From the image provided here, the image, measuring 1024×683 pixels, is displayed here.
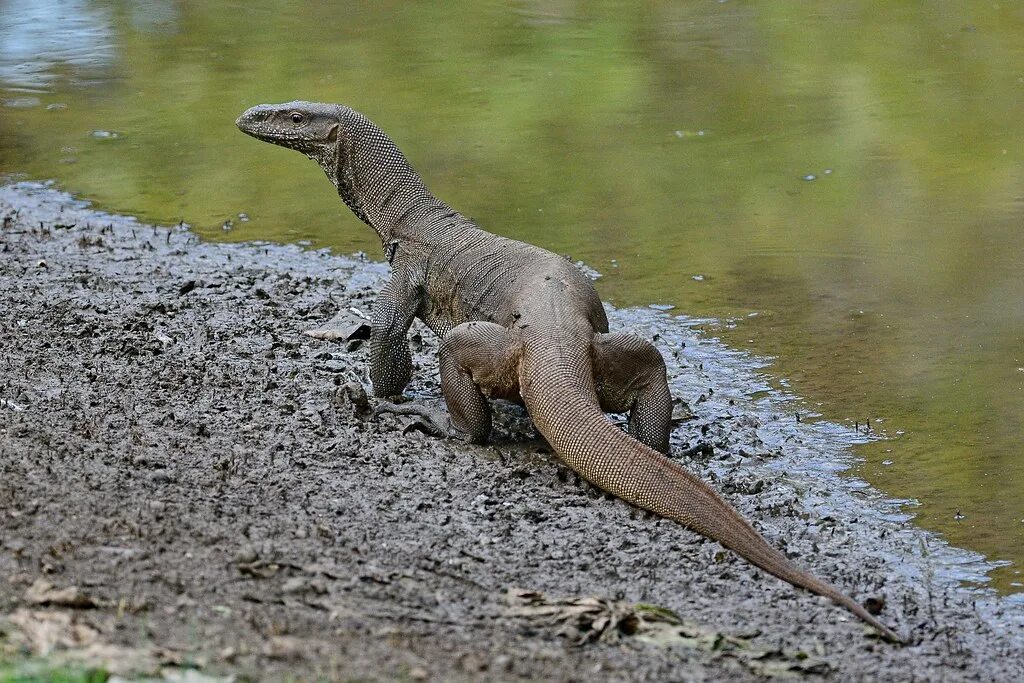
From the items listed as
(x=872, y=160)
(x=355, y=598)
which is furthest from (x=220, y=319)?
(x=872, y=160)

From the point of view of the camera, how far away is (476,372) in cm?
539

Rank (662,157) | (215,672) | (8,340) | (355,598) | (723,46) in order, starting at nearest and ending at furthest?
(215,672) < (355,598) < (8,340) < (662,157) < (723,46)

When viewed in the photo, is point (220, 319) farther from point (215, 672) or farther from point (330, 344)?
point (215, 672)

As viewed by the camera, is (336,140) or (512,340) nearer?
(512,340)

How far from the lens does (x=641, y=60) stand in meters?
13.3

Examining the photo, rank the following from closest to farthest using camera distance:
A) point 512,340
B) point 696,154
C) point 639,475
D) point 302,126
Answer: point 639,475
point 512,340
point 302,126
point 696,154

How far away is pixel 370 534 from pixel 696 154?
6.58m

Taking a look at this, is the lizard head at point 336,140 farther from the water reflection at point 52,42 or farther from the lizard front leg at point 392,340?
the water reflection at point 52,42

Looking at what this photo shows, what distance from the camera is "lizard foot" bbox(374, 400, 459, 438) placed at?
18.4 ft

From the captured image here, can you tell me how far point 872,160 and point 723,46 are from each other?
4285 mm

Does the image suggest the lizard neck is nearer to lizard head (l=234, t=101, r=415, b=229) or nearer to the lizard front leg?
lizard head (l=234, t=101, r=415, b=229)

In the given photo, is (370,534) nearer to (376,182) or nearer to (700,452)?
(700,452)

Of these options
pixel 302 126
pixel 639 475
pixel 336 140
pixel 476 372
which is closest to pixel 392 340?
pixel 476 372

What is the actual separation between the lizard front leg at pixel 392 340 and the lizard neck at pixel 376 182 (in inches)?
16.2
